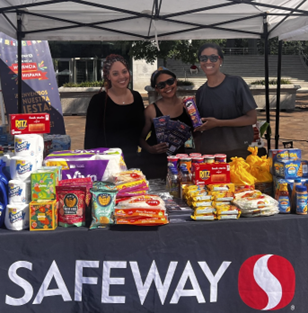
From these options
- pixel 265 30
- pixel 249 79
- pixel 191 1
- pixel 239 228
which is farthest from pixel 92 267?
pixel 249 79

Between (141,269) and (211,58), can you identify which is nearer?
(141,269)

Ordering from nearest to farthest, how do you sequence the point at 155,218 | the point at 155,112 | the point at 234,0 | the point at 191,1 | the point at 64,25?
the point at 155,218 → the point at 234,0 → the point at 155,112 → the point at 191,1 → the point at 64,25

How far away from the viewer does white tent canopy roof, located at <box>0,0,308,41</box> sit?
4.09 meters

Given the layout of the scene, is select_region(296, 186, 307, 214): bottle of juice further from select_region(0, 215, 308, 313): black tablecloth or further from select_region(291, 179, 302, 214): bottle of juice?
select_region(0, 215, 308, 313): black tablecloth

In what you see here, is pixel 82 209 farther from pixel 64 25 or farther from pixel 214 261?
pixel 64 25

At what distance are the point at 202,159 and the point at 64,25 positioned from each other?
2.74 metres

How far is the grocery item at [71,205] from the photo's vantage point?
2479 mm

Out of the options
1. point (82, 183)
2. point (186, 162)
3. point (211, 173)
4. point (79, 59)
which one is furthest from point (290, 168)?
point (79, 59)

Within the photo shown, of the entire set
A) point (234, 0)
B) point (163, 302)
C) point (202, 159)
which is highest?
point (234, 0)

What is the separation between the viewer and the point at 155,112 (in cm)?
372

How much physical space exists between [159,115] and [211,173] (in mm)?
1130

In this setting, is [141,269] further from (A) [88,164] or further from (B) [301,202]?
(B) [301,202]

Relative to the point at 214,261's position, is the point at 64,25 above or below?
above

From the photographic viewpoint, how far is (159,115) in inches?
147
